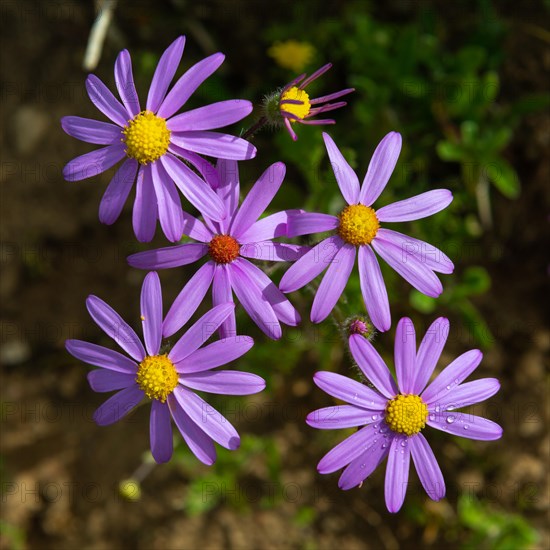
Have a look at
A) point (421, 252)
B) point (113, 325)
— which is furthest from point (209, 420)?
point (421, 252)

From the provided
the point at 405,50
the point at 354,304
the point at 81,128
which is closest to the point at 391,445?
the point at 354,304

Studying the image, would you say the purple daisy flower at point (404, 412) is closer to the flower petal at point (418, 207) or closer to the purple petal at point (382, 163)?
the flower petal at point (418, 207)

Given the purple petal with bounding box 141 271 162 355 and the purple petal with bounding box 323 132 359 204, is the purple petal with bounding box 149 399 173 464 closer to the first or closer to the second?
the purple petal with bounding box 141 271 162 355

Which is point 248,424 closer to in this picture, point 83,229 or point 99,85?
point 83,229

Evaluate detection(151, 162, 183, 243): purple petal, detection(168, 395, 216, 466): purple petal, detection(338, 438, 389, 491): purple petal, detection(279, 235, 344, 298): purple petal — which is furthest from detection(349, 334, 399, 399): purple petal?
detection(151, 162, 183, 243): purple petal

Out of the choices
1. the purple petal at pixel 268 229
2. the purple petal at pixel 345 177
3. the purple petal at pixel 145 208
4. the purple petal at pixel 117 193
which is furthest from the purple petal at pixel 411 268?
the purple petal at pixel 117 193
